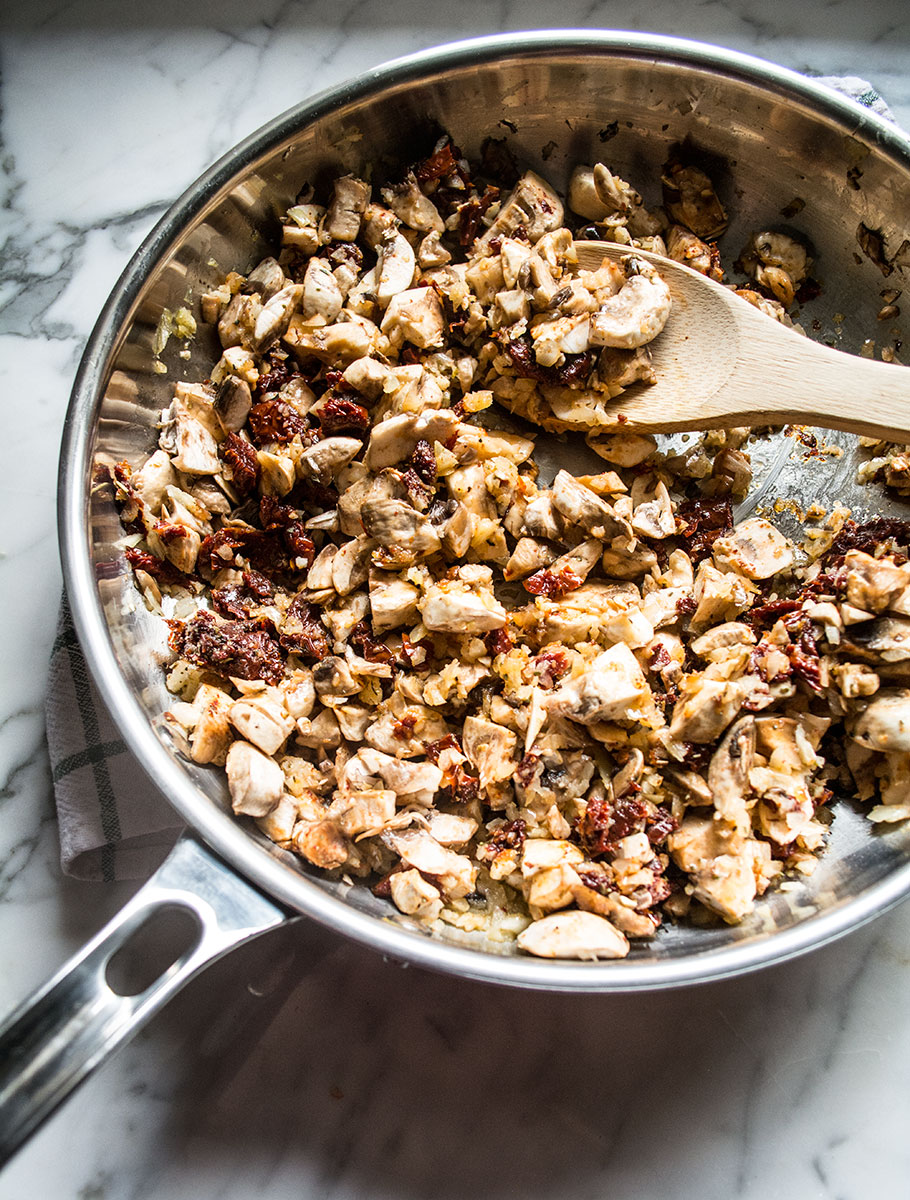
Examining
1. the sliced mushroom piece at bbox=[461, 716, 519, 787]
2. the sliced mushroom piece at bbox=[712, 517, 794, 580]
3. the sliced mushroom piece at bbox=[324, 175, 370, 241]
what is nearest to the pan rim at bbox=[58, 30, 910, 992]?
the sliced mushroom piece at bbox=[324, 175, 370, 241]

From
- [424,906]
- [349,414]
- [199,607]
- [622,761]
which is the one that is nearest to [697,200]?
[349,414]

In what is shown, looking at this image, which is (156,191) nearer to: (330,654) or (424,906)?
(330,654)

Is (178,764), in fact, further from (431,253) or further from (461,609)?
(431,253)

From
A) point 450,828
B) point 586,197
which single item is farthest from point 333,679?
point 586,197

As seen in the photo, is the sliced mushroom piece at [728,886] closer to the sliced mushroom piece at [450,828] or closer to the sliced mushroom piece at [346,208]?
the sliced mushroom piece at [450,828]

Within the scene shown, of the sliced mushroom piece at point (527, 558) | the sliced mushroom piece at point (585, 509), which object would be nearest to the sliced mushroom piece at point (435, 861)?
the sliced mushroom piece at point (527, 558)

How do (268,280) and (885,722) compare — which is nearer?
(885,722)
